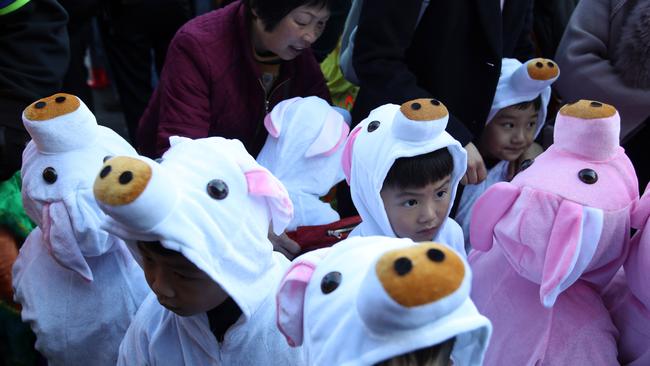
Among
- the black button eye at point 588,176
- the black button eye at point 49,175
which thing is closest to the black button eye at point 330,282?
the black button eye at point 588,176

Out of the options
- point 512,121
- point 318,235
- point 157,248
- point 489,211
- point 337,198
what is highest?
point 157,248

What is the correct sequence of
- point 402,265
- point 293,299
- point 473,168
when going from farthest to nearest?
1. point 473,168
2. point 293,299
3. point 402,265

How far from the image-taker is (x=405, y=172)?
159 centimetres

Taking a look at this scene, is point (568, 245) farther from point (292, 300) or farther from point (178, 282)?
point (178, 282)

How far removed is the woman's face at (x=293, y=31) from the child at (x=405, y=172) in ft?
1.31

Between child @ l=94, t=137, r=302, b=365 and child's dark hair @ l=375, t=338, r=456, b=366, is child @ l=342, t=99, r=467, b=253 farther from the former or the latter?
child's dark hair @ l=375, t=338, r=456, b=366

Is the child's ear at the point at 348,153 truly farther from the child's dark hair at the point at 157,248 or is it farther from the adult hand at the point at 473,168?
the child's dark hair at the point at 157,248

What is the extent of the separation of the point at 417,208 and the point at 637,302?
53cm

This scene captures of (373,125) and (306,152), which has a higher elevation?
(373,125)

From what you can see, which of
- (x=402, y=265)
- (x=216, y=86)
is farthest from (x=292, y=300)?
(x=216, y=86)

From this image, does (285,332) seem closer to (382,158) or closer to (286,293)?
(286,293)

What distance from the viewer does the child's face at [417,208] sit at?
1.61 m

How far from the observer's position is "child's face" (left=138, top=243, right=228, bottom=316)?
1190 millimetres

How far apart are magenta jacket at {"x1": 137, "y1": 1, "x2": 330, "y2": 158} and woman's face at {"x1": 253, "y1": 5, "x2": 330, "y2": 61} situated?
0.06 m
